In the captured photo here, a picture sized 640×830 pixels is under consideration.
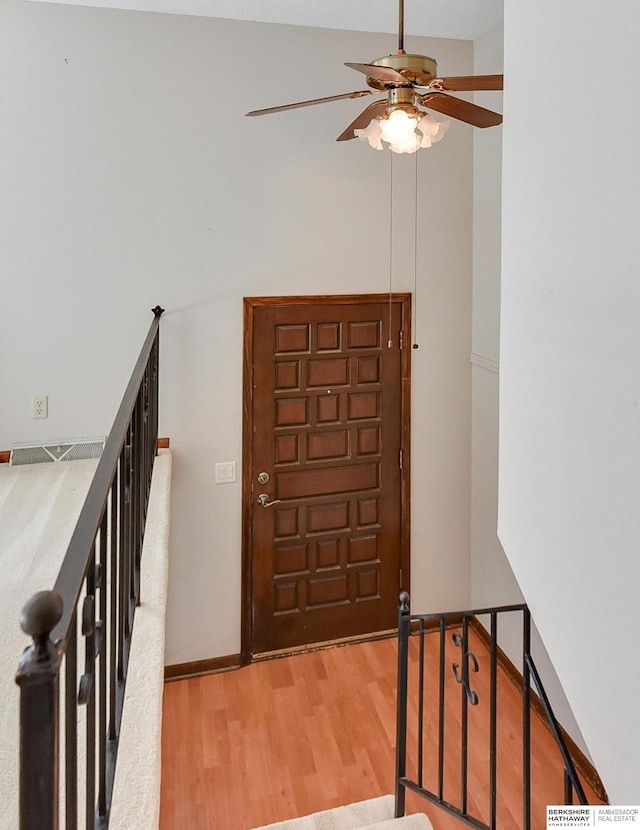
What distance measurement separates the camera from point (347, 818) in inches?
99.3

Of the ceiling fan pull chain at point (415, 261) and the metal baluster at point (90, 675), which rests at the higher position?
the ceiling fan pull chain at point (415, 261)

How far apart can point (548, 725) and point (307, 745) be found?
131cm

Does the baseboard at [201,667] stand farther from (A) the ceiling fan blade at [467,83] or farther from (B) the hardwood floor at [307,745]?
(A) the ceiling fan blade at [467,83]

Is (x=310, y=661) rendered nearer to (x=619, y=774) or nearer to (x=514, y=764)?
(x=514, y=764)

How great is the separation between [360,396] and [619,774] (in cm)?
301

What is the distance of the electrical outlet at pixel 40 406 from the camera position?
332cm

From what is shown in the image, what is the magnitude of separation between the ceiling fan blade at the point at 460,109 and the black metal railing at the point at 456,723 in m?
1.72

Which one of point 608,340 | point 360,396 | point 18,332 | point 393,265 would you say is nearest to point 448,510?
point 360,396

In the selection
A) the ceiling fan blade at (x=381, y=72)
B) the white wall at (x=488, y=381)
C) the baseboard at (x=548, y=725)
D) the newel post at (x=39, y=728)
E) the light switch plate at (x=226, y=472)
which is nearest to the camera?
the newel post at (x=39, y=728)

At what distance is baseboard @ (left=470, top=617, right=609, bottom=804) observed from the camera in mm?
3020

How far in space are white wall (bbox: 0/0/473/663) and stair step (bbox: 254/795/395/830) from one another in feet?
4.62

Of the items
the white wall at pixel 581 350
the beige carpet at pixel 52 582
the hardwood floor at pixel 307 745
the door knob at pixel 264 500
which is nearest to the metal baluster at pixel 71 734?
the beige carpet at pixel 52 582

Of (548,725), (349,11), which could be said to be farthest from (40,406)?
(548,725)

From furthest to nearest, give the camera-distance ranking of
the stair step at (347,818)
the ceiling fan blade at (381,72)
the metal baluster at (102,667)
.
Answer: the stair step at (347,818), the ceiling fan blade at (381,72), the metal baluster at (102,667)
